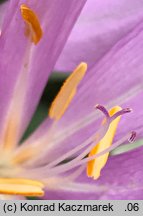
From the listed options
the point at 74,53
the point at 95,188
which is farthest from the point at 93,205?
the point at 74,53

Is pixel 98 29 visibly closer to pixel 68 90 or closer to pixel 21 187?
pixel 68 90

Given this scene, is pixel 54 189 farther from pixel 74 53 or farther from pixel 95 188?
pixel 74 53

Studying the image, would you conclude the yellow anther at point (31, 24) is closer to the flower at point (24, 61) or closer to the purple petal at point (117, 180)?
the flower at point (24, 61)

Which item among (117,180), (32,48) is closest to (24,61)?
(32,48)

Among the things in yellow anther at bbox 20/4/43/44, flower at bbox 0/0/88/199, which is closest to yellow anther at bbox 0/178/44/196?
flower at bbox 0/0/88/199

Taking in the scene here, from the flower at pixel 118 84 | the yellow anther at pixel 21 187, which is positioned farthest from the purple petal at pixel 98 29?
the yellow anther at pixel 21 187
